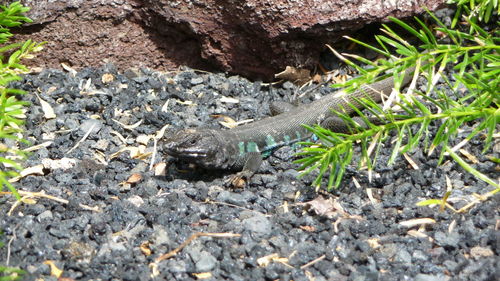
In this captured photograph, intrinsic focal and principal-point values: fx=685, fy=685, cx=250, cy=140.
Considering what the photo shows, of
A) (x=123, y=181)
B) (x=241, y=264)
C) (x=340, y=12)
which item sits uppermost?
(x=340, y=12)

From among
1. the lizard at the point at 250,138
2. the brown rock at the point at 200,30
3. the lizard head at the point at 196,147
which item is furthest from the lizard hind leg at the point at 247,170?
the brown rock at the point at 200,30

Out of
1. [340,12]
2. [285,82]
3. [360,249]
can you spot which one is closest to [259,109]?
[285,82]

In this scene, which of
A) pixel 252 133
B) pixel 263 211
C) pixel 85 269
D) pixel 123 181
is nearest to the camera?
pixel 85 269

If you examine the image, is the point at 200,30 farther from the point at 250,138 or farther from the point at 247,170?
the point at 247,170

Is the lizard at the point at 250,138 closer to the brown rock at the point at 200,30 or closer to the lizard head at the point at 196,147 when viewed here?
the lizard head at the point at 196,147

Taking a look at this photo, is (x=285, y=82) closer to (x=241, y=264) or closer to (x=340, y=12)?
(x=340, y=12)

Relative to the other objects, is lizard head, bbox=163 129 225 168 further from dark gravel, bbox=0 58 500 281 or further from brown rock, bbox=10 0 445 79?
brown rock, bbox=10 0 445 79
